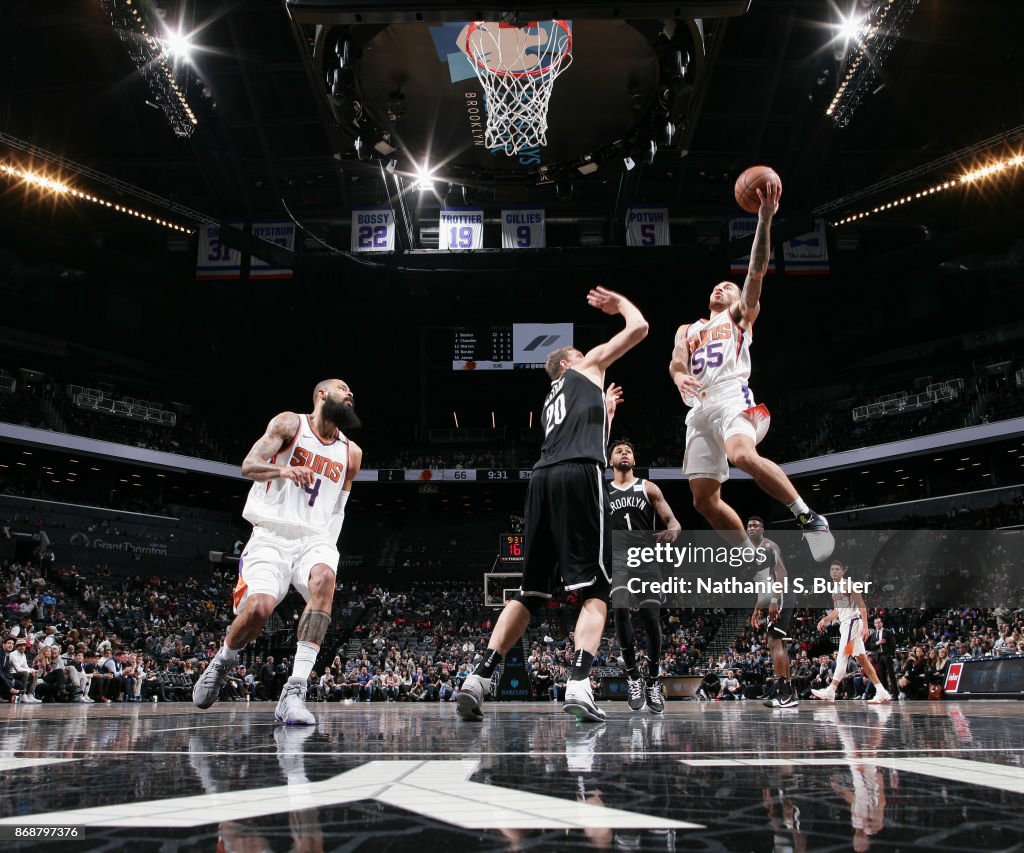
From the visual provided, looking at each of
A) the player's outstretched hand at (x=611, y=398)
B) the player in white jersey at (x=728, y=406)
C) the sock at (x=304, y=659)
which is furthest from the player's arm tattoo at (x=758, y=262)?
the sock at (x=304, y=659)

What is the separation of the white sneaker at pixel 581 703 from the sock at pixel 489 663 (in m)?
0.40

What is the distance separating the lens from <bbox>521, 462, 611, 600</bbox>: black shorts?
4.11 m

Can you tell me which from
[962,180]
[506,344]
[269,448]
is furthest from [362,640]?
[962,180]

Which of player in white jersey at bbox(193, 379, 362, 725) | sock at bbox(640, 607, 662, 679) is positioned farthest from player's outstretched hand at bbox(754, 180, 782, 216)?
sock at bbox(640, 607, 662, 679)

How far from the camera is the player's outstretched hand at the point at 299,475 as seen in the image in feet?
14.3

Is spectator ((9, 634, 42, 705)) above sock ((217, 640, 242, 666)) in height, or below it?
below

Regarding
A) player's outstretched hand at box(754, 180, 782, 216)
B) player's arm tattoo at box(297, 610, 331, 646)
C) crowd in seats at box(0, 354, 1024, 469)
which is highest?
crowd in seats at box(0, 354, 1024, 469)

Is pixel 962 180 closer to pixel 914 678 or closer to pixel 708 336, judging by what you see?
pixel 914 678

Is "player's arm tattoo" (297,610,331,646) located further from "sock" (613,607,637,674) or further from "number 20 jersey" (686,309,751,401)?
"number 20 jersey" (686,309,751,401)

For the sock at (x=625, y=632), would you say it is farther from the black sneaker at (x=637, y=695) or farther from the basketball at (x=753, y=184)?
the basketball at (x=753, y=184)

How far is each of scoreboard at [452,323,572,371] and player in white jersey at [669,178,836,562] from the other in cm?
2018

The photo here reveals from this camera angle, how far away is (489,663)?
4160mm

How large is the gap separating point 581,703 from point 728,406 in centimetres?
221

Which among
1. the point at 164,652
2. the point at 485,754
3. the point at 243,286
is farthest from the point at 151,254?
the point at 485,754
